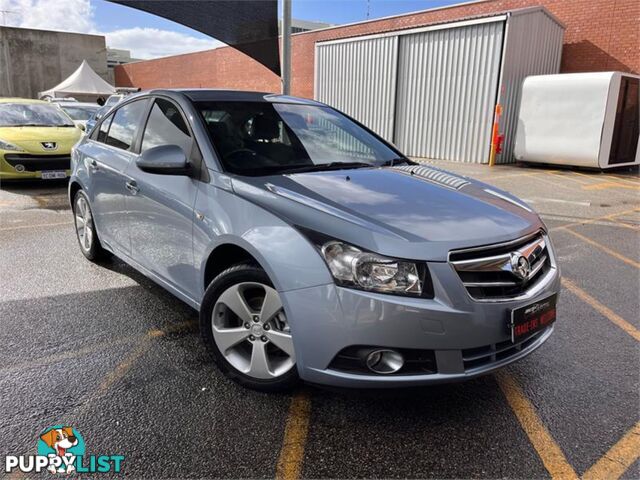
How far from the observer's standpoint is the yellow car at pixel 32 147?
8484 millimetres

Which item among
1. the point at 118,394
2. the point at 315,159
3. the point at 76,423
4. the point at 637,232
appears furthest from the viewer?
the point at 637,232

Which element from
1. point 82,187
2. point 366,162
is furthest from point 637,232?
point 82,187

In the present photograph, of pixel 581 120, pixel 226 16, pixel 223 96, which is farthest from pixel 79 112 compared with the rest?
pixel 581 120

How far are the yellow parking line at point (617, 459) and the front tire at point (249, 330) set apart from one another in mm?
1391

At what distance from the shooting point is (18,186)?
30.5 ft

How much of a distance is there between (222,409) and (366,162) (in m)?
1.90

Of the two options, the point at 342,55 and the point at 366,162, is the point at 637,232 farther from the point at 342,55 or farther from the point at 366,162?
the point at 342,55

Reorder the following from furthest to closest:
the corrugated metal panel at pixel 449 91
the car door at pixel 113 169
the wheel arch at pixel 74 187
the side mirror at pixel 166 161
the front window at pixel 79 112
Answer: the front window at pixel 79 112 < the corrugated metal panel at pixel 449 91 < the wheel arch at pixel 74 187 < the car door at pixel 113 169 < the side mirror at pixel 166 161

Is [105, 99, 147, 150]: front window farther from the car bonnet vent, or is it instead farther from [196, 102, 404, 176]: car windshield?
the car bonnet vent

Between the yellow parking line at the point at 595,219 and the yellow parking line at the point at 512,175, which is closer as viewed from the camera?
the yellow parking line at the point at 595,219

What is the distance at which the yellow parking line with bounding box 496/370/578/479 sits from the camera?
7.14ft

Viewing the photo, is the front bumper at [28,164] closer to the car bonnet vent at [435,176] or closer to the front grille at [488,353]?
the car bonnet vent at [435,176]

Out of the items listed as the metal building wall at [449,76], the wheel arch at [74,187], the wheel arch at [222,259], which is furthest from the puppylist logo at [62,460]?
the metal building wall at [449,76]

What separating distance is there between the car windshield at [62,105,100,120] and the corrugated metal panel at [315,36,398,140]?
7721 millimetres
